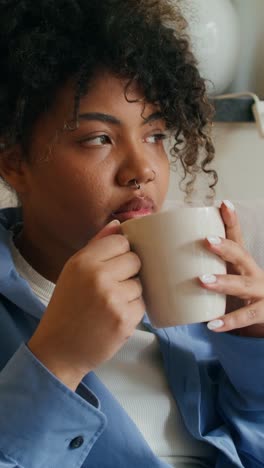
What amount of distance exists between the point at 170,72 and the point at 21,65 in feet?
0.68

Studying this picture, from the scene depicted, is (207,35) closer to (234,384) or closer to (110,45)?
(110,45)

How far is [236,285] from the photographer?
61 cm

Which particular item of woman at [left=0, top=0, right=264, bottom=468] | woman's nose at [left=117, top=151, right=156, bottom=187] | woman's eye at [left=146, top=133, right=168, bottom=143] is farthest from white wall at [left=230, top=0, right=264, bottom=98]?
woman's nose at [left=117, top=151, right=156, bottom=187]

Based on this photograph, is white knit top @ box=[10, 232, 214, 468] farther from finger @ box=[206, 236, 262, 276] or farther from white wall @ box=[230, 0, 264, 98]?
white wall @ box=[230, 0, 264, 98]

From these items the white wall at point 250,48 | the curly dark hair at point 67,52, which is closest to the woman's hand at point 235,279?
the curly dark hair at point 67,52

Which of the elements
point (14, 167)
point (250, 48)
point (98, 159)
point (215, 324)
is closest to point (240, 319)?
point (215, 324)

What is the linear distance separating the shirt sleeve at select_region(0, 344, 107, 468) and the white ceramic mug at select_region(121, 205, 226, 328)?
0.41ft

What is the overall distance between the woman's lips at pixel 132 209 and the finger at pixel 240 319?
6.5 inches

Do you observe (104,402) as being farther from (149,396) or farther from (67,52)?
(67,52)

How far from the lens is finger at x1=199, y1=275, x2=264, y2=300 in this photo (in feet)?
1.91

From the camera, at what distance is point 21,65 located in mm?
737

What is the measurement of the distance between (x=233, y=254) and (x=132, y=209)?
15cm

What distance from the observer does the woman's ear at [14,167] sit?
795mm

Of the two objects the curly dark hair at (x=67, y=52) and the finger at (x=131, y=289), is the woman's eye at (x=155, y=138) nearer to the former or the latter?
the curly dark hair at (x=67, y=52)
